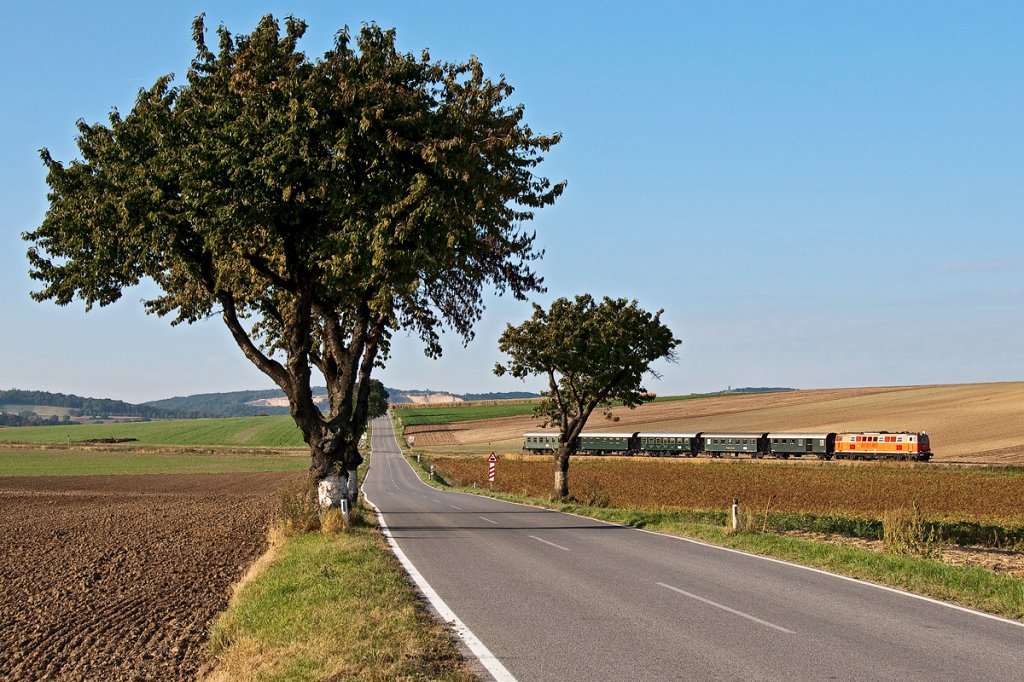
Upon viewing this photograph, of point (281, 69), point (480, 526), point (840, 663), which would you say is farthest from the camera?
point (480, 526)

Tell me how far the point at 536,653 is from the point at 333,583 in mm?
4890

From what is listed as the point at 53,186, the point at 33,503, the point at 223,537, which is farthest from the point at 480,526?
the point at 33,503

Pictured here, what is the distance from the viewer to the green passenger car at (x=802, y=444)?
7500 centimetres

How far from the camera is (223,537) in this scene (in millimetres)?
24938

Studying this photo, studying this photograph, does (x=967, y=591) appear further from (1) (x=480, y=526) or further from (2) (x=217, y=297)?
(2) (x=217, y=297)

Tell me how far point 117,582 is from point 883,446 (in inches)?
2555

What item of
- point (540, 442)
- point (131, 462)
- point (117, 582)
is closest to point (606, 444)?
point (540, 442)

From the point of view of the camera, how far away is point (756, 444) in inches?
3184

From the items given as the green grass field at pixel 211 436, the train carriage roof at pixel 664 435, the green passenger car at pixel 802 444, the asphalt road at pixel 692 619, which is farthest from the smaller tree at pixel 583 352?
the green grass field at pixel 211 436

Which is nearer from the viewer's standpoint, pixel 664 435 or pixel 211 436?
pixel 664 435

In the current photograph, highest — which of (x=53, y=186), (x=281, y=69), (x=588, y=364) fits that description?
(x=281, y=69)

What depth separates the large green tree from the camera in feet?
63.0

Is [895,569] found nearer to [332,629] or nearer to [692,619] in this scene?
[692,619]

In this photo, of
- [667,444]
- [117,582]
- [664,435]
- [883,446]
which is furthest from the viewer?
[664,435]
